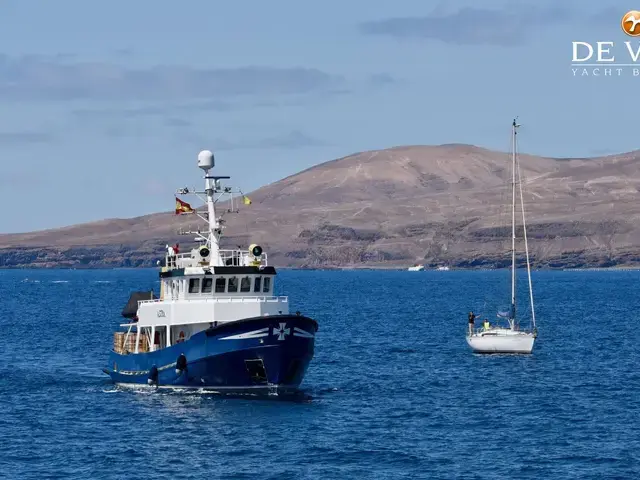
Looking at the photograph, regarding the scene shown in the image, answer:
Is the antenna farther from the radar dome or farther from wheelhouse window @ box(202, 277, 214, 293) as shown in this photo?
wheelhouse window @ box(202, 277, 214, 293)

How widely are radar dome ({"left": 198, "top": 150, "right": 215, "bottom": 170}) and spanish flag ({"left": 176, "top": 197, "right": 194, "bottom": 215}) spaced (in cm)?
235

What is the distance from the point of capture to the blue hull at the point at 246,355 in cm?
6291

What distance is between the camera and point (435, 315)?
147 meters

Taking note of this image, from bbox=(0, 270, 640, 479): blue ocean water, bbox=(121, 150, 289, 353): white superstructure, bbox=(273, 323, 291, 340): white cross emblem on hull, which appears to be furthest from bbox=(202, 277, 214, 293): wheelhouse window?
bbox=(0, 270, 640, 479): blue ocean water

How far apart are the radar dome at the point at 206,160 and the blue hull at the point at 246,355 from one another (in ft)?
33.8

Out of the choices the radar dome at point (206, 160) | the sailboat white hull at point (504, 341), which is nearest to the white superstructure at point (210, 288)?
the radar dome at point (206, 160)

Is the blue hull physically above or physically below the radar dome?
below

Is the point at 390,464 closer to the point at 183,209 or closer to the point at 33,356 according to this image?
the point at 183,209

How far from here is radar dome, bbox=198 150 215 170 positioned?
69188 mm

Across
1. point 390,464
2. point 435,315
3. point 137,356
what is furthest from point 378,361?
point 435,315

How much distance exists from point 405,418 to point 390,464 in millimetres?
A: 10834

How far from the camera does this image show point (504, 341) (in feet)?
302

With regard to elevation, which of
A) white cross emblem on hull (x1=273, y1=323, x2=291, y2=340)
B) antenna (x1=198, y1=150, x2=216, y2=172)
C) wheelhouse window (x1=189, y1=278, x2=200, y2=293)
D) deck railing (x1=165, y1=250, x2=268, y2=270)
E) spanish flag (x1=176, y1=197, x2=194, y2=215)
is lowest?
white cross emblem on hull (x1=273, y1=323, x2=291, y2=340)

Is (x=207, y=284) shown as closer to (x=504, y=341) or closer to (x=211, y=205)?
(x=211, y=205)
